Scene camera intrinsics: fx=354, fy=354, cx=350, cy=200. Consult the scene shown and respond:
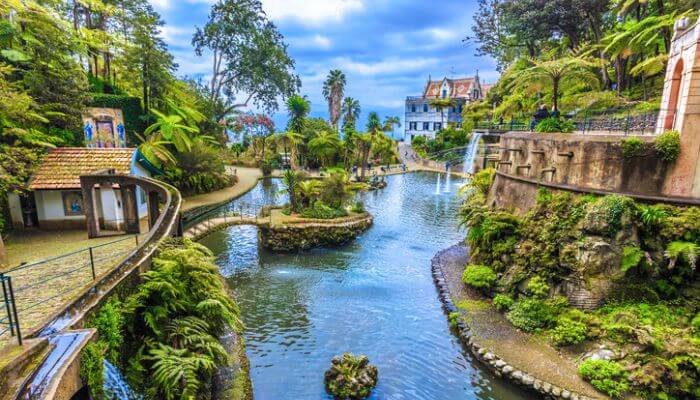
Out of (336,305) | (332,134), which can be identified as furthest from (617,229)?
(332,134)

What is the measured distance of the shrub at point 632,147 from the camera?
11.2m

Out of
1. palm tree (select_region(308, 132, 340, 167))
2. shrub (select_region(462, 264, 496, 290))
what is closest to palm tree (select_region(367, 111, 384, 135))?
palm tree (select_region(308, 132, 340, 167))

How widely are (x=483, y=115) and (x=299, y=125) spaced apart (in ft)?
75.2

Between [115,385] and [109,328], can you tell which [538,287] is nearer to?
[115,385]

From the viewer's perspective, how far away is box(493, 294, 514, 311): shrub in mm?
12328

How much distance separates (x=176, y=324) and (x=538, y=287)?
34.9 feet

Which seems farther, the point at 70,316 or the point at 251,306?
the point at 251,306

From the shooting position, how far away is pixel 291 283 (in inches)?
635

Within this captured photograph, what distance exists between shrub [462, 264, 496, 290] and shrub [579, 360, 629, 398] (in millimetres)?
4483

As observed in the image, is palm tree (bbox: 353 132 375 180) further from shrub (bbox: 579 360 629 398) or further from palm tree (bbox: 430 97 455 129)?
shrub (bbox: 579 360 629 398)

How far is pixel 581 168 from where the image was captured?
12.3m

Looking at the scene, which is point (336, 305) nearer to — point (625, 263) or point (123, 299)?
point (123, 299)

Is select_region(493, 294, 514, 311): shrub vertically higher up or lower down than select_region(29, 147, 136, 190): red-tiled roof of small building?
lower down

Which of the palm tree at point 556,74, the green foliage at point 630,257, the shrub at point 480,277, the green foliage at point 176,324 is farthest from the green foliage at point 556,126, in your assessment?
the green foliage at point 176,324
